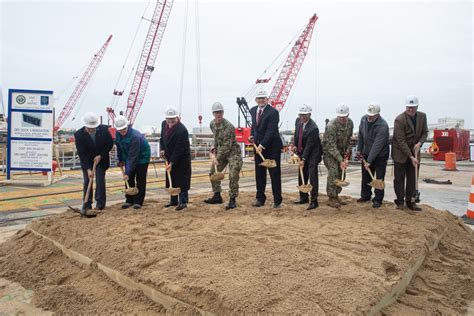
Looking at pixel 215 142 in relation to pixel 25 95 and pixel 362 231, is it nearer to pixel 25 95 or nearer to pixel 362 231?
pixel 362 231

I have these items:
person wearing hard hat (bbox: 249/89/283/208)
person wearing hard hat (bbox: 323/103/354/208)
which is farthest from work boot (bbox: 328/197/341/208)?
person wearing hard hat (bbox: 249/89/283/208)

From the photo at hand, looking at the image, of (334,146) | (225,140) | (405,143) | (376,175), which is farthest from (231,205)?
(405,143)

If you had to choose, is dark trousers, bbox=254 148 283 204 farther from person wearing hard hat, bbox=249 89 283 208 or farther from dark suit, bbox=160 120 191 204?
dark suit, bbox=160 120 191 204

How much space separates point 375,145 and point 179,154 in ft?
10.4

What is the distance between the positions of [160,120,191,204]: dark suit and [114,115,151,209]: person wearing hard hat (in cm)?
38

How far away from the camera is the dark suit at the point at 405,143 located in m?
6.05

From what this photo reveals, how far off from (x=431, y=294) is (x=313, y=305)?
153cm

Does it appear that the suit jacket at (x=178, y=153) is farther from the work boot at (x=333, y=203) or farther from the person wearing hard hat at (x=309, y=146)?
the work boot at (x=333, y=203)

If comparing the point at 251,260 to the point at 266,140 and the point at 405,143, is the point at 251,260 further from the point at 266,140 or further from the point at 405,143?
the point at 405,143

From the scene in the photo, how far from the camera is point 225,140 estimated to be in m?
6.36

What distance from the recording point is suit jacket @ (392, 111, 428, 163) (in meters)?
6.05

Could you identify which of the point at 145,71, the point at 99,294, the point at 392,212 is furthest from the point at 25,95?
the point at 145,71

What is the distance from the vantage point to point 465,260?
4.49 metres

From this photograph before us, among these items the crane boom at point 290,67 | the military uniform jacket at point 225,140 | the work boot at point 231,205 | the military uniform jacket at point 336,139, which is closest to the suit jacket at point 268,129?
the military uniform jacket at point 225,140
